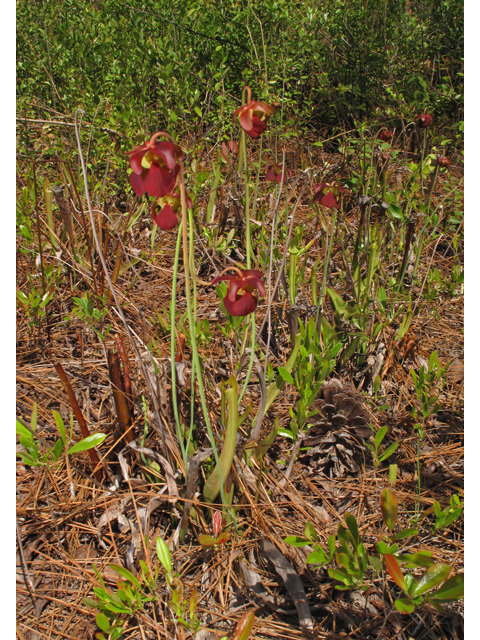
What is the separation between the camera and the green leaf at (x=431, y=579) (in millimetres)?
792

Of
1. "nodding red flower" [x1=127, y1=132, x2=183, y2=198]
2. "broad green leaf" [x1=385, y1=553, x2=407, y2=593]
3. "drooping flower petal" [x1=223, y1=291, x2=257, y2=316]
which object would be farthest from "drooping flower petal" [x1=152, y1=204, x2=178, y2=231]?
"broad green leaf" [x1=385, y1=553, x2=407, y2=593]

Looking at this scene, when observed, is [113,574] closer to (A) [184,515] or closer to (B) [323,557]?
(A) [184,515]

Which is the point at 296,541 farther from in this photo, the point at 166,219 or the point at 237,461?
the point at 166,219

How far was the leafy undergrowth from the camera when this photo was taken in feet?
3.19

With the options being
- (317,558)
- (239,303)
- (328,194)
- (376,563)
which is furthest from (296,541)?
(328,194)

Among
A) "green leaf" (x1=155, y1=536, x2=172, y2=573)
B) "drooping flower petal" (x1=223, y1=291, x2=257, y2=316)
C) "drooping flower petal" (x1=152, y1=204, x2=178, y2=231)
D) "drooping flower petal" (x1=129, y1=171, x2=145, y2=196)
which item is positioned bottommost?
"green leaf" (x1=155, y1=536, x2=172, y2=573)

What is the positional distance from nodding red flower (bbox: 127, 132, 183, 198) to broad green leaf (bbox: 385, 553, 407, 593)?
0.83 m

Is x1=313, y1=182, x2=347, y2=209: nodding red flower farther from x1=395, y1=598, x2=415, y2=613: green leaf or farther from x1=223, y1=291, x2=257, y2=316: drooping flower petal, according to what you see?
x1=395, y1=598, x2=415, y2=613: green leaf

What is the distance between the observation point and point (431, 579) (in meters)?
0.80

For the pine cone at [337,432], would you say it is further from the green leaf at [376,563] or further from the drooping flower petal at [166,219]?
the drooping flower petal at [166,219]

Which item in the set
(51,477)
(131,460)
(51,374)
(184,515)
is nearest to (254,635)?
(184,515)

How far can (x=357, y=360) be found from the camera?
1.67 metres

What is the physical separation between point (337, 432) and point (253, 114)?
38.6 inches

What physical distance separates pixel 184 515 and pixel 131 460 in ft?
0.89
